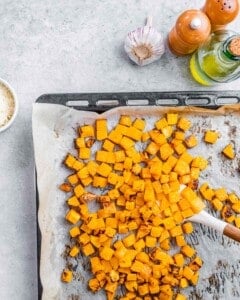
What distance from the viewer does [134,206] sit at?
52.6 inches

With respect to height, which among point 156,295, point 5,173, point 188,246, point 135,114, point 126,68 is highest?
point 126,68

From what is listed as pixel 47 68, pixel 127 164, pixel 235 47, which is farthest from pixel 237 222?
pixel 47 68

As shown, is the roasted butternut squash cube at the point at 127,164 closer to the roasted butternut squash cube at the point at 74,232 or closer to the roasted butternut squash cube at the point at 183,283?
the roasted butternut squash cube at the point at 74,232

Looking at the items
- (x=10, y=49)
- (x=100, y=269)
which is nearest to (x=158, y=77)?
(x=10, y=49)

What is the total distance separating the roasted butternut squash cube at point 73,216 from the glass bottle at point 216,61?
41cm

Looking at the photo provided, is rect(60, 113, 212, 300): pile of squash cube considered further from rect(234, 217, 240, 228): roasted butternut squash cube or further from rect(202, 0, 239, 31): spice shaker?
rect(202, 0, 239, 31): spice shaker

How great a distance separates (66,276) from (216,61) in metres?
0.56

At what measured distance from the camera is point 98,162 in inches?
53.3

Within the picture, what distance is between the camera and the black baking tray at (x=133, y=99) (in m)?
1.35

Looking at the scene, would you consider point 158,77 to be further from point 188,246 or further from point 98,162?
point 188,246

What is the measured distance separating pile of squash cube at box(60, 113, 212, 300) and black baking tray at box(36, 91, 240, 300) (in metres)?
Answer: 0.04

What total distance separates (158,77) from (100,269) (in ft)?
1.47

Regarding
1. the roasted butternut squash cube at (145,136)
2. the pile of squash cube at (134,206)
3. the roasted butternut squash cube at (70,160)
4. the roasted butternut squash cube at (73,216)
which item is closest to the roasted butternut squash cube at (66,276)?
the pile of squash cube at (134,206)

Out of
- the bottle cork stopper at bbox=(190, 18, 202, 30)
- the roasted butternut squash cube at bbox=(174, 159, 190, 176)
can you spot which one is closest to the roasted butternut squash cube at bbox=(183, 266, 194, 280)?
the roasted butternut squash cube at bbox=(174, 159, 190, 176)
